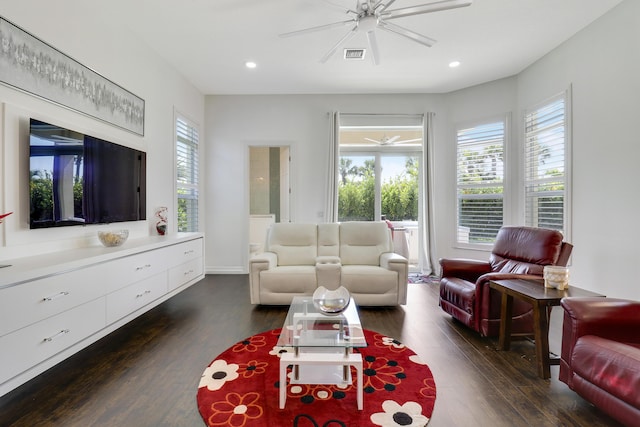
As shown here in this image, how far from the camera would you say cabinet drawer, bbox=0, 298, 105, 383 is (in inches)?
56.2

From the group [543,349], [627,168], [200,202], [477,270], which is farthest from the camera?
[200,202]

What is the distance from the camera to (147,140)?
11.2 ft

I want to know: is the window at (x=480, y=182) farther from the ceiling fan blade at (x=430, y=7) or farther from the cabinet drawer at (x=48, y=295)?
the cabinet drawer at (x=48, y=295)

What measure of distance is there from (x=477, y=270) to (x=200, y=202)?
413 cm

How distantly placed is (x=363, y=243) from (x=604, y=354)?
250 cm

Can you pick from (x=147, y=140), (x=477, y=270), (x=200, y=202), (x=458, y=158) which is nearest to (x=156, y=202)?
(x=147, y=140)

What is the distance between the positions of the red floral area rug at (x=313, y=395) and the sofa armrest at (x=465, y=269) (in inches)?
45.1

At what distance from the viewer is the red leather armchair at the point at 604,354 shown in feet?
4.52

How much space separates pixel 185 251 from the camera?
317 centimetres

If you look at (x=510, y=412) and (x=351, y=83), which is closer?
(x=510, y=412)

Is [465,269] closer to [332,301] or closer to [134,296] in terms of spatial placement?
[332,301]

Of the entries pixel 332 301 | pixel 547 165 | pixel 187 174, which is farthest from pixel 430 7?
pixel 187 174

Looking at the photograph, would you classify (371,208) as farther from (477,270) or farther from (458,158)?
(477,270)

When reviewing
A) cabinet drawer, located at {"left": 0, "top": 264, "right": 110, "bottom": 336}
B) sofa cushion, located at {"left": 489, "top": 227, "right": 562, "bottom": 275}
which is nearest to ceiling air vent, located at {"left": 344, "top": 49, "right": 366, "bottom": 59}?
sofa cushion, located at {"left": 489, "top": 227, "right": 562, "bottom": 275}
